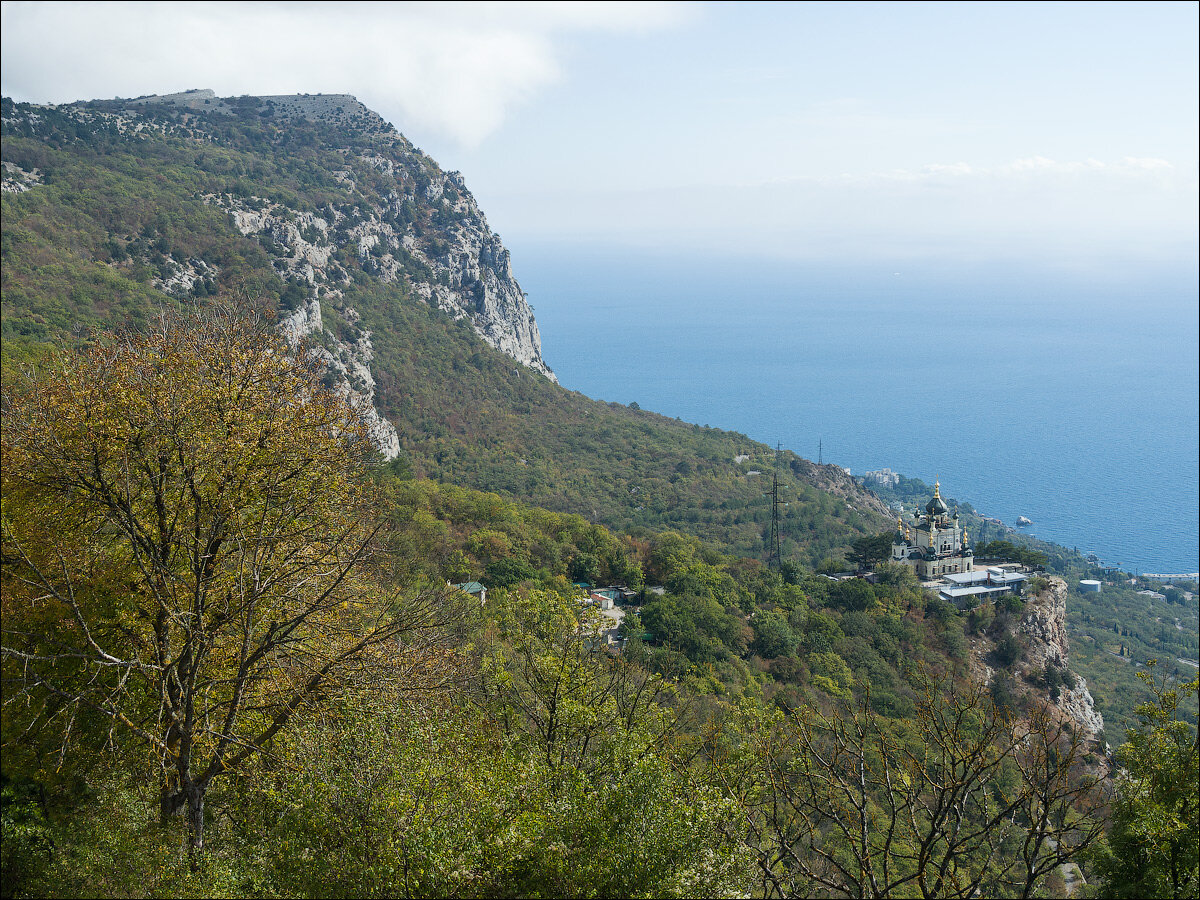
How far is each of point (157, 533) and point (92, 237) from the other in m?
51.3

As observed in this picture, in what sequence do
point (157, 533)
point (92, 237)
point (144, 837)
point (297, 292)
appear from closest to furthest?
point (144, 837) → point (157, 533) → point (92, 237) → point (297, 292)

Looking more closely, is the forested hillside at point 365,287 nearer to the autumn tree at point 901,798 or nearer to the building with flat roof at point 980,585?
the building with flat roof at point 980,585

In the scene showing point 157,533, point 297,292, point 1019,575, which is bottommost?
point 157,533

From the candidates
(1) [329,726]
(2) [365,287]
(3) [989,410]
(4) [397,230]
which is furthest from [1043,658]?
(3) [989,410]

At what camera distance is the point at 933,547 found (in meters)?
44.2

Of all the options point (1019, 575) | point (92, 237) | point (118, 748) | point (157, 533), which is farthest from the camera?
point (92, 237)

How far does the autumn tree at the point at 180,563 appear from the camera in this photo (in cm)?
901

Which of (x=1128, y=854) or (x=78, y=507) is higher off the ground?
(x=78, y=507)

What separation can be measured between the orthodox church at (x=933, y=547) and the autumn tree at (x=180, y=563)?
3911cm

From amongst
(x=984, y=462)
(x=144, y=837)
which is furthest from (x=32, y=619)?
(x=984, y=462)

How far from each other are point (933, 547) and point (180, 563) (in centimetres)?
4233

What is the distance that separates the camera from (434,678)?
10570 millimetres

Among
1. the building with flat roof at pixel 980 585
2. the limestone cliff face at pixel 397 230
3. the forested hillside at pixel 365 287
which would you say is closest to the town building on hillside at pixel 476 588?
the forested hillside at pixel 365 287

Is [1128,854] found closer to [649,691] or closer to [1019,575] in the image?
[649,691]
